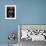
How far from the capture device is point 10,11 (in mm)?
4125

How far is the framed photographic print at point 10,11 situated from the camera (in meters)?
4.10

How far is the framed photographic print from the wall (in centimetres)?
10

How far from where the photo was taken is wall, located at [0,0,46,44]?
4062 millimetres

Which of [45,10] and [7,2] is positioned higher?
[7,2]

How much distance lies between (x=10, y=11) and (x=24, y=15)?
48 cm

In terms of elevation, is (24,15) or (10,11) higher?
(10,11)

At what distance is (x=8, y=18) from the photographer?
4086 millimetres

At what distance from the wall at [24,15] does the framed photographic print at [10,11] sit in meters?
0.10

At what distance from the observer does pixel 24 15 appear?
4.08 meters

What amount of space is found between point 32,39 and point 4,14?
121 centimetres

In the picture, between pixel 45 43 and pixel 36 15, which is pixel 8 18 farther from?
pixel 45 43

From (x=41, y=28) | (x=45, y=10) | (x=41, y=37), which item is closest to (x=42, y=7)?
(x=45, y=10)

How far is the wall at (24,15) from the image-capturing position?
160 inches

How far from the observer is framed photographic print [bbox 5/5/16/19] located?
4102 millimetres
